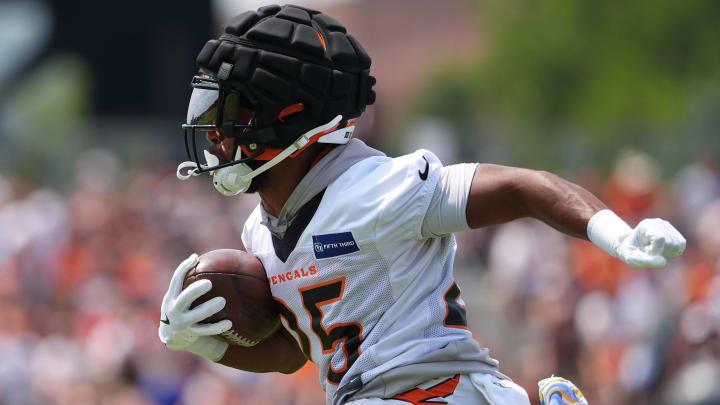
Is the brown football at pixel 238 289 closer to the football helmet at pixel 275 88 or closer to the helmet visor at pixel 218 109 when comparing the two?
the football helmet at pixel 275 88

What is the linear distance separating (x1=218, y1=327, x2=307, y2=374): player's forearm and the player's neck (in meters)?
0.53

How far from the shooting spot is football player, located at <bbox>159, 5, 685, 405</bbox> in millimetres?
3193

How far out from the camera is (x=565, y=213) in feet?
9.77

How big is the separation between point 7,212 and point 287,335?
395 inches

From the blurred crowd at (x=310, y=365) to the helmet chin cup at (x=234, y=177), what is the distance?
3.48 metres

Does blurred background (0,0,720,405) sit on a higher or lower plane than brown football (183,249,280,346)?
lower

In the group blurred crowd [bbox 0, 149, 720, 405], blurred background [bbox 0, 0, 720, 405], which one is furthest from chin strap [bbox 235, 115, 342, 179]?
→ blurred crowd [bbox 0, 149, 720, 405]

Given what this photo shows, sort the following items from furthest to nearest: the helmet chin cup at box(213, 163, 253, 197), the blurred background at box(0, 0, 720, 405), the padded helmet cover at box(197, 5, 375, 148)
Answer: the blurred background at box(0, 0, 720, 405) < the helmet chin cup at box(213, 163, 253, 197) < the padded helmet cover at box(197, 5, 375, 148)

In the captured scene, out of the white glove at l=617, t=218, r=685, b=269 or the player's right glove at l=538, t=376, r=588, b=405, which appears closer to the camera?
the white glove at l=617, t=218, r=685, b=269

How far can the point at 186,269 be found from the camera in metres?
3.48

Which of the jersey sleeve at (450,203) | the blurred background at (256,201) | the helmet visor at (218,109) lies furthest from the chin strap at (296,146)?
the blurred background at (256,201)

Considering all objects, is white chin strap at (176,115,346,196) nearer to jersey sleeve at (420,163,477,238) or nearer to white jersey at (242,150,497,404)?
white jersey at (242,150,497,404)

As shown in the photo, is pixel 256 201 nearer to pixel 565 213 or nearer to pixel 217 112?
pixel 217 112

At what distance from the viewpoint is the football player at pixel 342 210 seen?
3.19 meters
